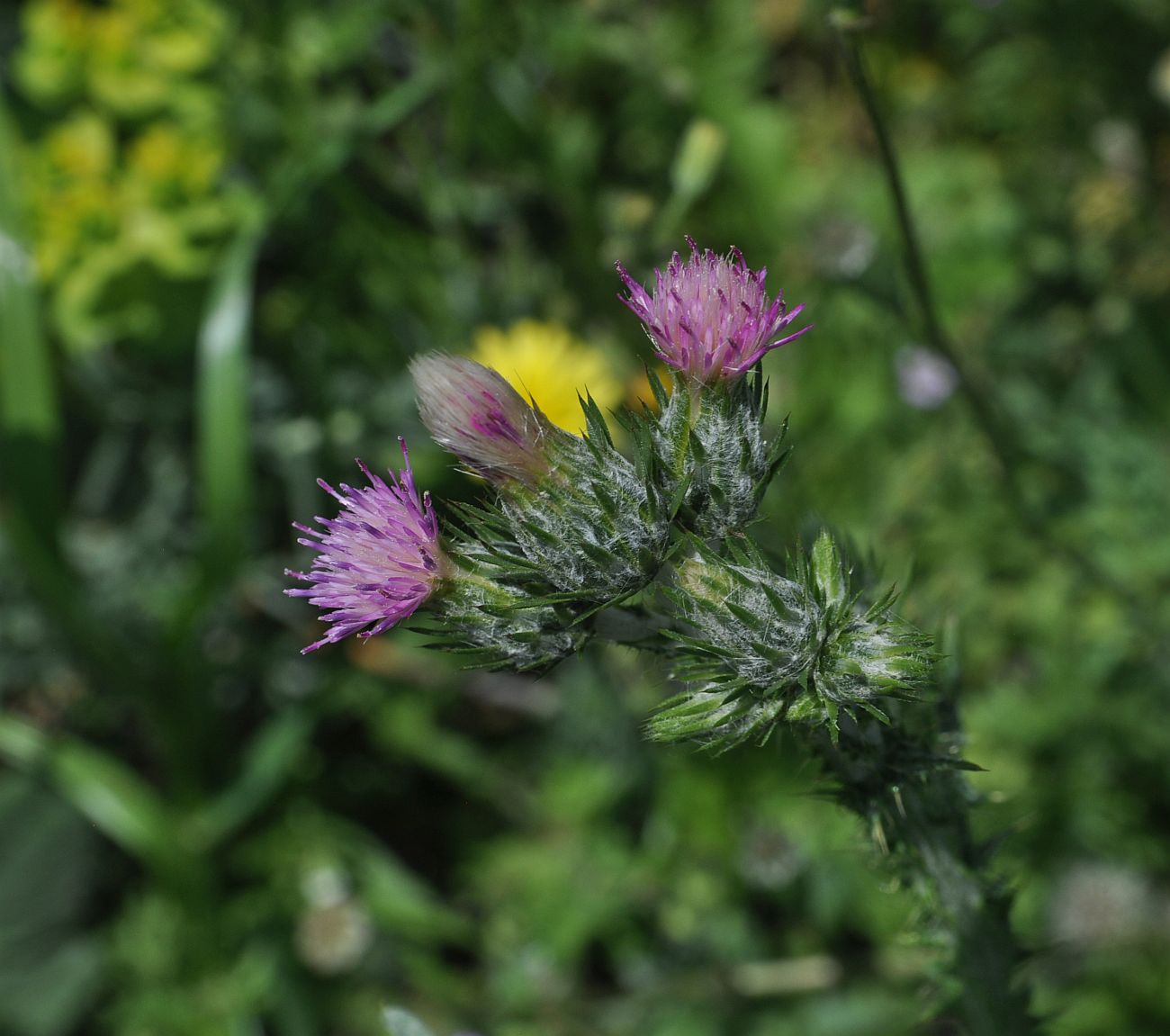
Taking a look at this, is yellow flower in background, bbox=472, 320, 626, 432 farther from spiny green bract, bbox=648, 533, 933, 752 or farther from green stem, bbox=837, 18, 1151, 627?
spiny green bract, bbox=648, 533, 933, 752

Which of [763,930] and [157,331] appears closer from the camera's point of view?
[763,930]

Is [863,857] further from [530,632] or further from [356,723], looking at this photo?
[356,723]

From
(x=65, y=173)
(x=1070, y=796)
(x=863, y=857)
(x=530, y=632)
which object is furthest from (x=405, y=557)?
(x=65, y=173)

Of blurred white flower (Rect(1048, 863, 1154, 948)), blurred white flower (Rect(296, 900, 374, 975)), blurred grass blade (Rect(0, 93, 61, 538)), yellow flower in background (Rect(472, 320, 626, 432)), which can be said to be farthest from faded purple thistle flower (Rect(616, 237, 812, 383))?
blurred white flower (Rect(296, 900, 374, 975))

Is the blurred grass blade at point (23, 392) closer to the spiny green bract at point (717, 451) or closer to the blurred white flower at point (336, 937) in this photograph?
the blurred white flower at point (336, 937)

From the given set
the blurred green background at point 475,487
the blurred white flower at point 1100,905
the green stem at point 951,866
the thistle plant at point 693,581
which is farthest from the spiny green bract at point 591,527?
the blurred white flower at point 1100,905
